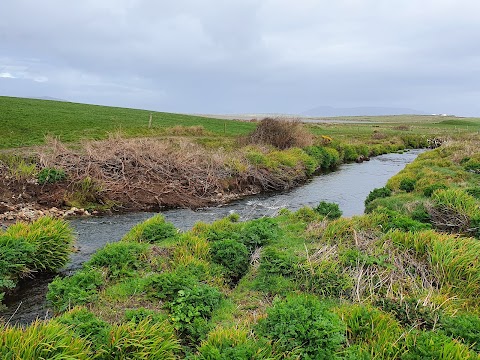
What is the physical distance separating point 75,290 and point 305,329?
16.7ft

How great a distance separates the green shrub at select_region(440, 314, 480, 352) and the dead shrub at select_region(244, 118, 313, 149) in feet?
91.8

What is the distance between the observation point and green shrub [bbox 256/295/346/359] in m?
5.85

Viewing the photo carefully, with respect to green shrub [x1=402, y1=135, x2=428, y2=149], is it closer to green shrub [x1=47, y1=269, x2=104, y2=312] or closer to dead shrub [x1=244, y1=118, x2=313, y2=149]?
dead shrub [x1=244, y1=118, x2=313, y2=149]

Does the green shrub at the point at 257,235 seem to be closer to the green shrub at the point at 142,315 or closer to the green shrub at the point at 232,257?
the green shrub at the point at 232,257

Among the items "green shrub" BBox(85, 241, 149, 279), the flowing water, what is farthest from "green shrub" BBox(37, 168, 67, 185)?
"green shrub" BBox(85, 241, 149, 279)

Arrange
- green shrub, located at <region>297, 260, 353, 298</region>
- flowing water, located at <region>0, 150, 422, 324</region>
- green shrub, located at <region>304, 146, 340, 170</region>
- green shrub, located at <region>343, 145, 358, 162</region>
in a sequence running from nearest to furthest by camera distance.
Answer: green shrub, located at <region>297, 260, 353, 298</region> → flowing water, located at <region>0, 150, 422, 324</region> → green shrub, located at <region>304, 146, 340, 170</region> → green shrub, located at <region>343, 145, 358, 162</region>

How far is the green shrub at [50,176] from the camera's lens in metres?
18.6

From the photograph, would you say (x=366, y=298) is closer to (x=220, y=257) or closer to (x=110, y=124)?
(x=220, y=257)

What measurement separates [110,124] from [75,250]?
2843 centimetres

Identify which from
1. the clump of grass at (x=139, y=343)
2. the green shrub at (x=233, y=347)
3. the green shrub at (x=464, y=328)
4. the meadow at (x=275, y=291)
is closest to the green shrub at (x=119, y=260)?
the meadow at (x=275, y=291)

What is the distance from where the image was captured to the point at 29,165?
1959 centimetres

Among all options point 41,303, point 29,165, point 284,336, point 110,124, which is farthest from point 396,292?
point 110,124

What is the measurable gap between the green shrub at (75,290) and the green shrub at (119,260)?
463 mm

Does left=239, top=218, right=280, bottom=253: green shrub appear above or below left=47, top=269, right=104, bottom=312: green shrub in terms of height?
above
